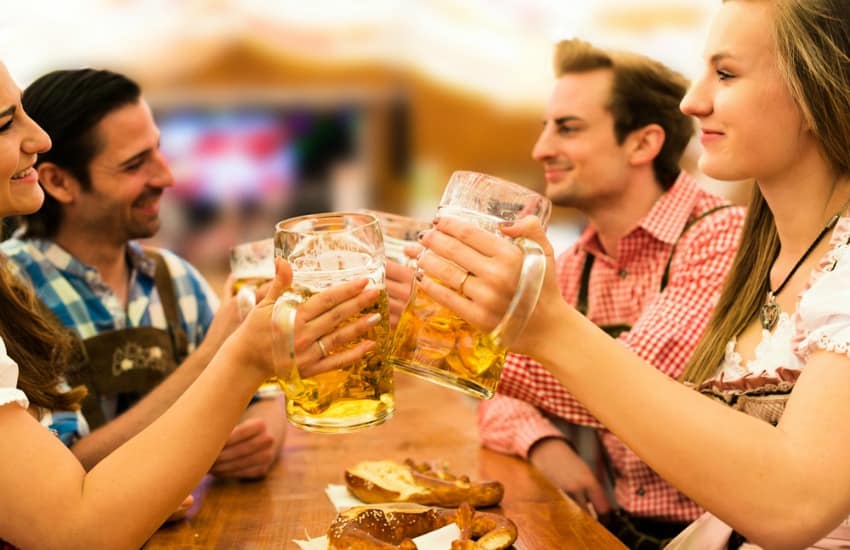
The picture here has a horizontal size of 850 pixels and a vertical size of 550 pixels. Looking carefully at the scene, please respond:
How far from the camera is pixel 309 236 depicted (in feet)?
3.15

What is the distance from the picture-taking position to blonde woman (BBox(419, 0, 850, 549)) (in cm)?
97

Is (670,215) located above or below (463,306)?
below

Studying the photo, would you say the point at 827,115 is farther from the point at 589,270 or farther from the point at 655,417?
the point at 589,270

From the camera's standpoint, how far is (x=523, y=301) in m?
0.91

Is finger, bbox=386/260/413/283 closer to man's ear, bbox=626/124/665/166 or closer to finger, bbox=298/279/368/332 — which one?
finger, bbox=298/279/368/332

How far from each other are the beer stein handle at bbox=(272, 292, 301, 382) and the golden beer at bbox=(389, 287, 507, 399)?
0.57 ft

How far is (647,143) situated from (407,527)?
148cm

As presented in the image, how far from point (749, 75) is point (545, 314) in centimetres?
52

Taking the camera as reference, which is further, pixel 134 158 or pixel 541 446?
pixel 134 158

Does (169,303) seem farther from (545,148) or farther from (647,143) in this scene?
(647,143)

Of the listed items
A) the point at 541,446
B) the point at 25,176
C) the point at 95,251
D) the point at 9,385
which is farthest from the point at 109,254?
the point at 541,446

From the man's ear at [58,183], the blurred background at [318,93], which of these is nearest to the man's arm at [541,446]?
the man's ear at [58,183]

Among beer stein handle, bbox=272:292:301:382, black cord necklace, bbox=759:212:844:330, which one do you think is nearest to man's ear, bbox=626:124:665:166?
black cord necklace, bbox=759:212:844:330

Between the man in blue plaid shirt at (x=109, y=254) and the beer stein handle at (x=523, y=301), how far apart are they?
0.83 m
